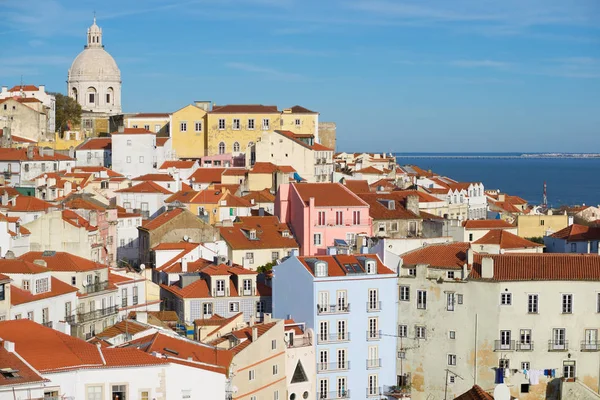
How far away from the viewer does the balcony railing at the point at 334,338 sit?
135 feet

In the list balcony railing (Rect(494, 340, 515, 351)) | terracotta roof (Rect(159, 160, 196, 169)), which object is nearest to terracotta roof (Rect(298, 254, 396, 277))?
balcony railing (Rect(494, 340, 515, 351))

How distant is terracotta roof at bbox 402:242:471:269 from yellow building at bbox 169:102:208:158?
4104cm

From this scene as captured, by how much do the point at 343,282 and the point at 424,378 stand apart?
15.4 ft

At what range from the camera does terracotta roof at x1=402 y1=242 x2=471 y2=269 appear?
140 feet

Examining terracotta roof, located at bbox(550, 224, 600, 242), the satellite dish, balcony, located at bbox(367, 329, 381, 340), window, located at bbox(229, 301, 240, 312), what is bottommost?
balcony, located at bbox(367, 329, 381, 340)

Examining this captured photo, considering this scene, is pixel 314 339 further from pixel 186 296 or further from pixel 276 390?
pixel 186 296

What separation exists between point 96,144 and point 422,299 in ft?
145

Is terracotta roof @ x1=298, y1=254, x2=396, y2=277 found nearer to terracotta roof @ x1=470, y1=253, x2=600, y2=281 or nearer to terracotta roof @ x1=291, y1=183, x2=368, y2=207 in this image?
terracotta roof @ x1=470, y1=253, x2=600, y2=281

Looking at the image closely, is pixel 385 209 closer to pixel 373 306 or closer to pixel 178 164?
pixel 373 306

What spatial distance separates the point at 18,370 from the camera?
26.4 meters

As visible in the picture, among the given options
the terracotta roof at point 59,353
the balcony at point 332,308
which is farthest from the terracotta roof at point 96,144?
→ the terracotta roof at point 59,353

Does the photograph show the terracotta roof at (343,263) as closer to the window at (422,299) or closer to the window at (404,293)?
the window at (404,293)

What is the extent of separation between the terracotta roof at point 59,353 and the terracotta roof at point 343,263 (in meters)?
13.4

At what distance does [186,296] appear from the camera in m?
44.2
